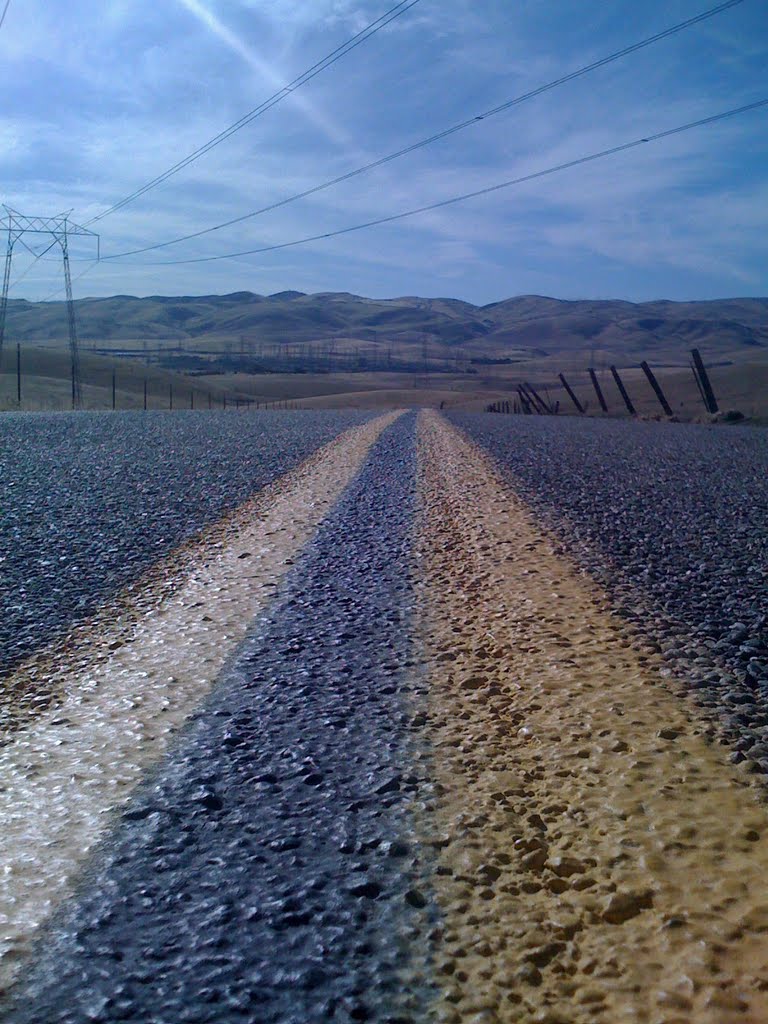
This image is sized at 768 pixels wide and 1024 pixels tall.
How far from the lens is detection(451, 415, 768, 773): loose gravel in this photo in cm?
416

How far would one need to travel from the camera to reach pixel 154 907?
2.36 meters

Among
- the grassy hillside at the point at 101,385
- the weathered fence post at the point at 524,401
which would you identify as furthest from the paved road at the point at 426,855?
the weathered fence post at the point at 524,401

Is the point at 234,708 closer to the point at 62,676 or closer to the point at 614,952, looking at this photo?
the point at 62,676

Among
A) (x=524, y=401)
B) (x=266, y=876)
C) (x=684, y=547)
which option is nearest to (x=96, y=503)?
(x=684, y=547)

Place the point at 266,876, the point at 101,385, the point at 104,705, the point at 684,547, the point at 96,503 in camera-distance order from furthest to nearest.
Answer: the point at 101,385
the point at 96,503
the point at 684,547
the point at 104,705
the point at 266,876

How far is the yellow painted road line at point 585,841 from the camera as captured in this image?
209 cm

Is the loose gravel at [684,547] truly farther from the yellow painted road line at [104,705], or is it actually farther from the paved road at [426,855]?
the yellow painted road line at [104,705]

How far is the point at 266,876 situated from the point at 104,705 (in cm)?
160

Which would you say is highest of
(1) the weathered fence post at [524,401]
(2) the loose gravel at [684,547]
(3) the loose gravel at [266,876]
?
(1) the weathered fence post at [524,401]

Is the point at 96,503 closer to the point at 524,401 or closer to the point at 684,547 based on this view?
the point at 684,547

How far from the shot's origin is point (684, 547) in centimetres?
745

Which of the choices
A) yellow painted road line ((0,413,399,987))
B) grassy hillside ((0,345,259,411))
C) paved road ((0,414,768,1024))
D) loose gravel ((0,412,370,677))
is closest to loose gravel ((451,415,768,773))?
paved road ((0,414,768,1024))

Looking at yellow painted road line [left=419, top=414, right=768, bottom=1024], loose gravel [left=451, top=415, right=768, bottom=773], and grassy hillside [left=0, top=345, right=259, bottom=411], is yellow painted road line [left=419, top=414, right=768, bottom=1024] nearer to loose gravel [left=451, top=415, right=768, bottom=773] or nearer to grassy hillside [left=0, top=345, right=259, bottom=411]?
loose gravel [left=451, top=415, right=768, bottom=773]

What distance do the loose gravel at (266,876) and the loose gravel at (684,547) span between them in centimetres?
131
